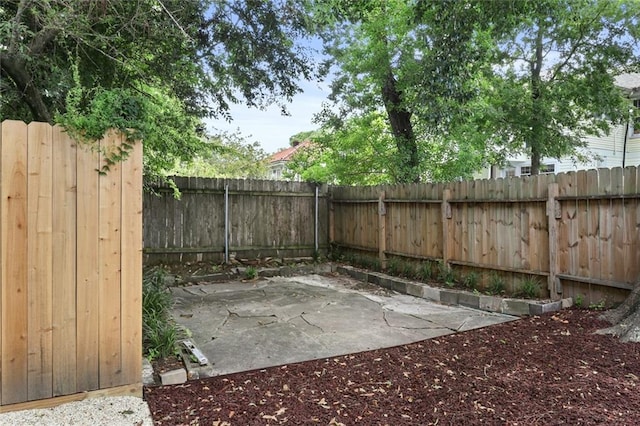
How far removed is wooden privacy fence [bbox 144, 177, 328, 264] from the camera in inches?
296

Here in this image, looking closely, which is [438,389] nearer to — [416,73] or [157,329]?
[157,329]

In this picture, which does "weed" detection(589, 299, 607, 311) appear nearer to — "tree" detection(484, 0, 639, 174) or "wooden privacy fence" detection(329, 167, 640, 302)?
"wooden privacy fence" detection(329, 167, 640, 302)

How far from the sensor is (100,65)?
14.6 feet

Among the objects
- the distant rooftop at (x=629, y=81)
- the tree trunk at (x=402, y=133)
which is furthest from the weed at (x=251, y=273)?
the distant rooftop at (x=629, y=81)

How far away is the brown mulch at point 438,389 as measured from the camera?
7.89 feet

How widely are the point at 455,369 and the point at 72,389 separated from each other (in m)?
2.62

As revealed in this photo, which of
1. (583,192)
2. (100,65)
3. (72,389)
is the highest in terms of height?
(100,65)

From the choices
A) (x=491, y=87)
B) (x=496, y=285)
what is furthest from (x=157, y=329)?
(x=491, y=87)

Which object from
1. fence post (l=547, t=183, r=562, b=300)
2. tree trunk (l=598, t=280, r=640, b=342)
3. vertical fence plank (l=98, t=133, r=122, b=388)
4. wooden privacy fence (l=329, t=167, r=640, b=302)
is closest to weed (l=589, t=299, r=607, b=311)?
wooden privacy fence (l=329, t=167, r=640, b=302)

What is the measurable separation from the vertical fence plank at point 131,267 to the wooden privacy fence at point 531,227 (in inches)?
180

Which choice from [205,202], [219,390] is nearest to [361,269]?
[205,202]

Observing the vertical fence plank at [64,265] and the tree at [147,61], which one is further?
the tree at [147,61]

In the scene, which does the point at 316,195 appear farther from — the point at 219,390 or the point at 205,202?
the point at 219,390

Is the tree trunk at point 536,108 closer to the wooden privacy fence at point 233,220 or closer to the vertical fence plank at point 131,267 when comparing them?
the wooden privacy fence at point 233,220
